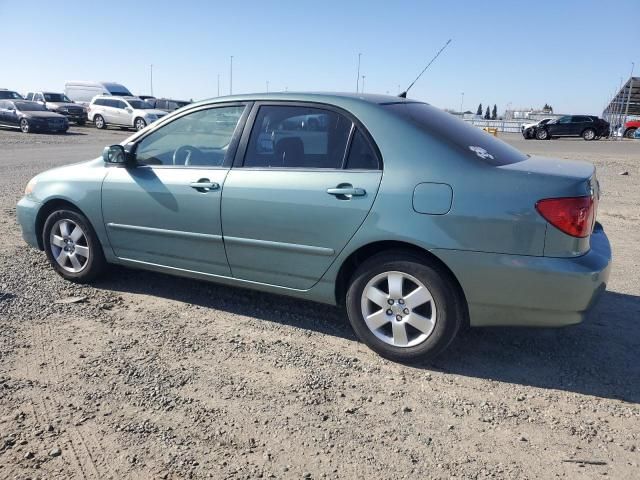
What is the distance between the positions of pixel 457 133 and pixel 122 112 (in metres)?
29.2

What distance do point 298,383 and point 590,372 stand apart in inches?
72.1

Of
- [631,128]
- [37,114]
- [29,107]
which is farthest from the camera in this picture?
[631,128]

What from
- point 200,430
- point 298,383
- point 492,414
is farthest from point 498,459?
point 200,430

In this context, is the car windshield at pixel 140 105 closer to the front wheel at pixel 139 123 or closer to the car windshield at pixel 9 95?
the front wheel at pixel 139 123

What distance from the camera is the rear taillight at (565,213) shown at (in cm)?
314

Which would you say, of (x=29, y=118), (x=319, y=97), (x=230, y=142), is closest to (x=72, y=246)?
(x=230, y=142)

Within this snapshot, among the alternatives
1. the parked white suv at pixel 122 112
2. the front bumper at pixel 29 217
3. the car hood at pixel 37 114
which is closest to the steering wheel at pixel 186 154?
the front bumper at pixel 29 217

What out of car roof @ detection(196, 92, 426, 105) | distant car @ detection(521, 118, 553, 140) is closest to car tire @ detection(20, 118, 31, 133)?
car roof @ detection(196, 92, 426, 105)

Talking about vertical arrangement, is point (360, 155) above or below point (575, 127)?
below

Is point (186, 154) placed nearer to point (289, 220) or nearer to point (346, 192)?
point (289, 220)

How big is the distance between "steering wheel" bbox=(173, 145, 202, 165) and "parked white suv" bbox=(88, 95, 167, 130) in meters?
25.9

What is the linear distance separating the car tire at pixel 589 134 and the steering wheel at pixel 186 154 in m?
36.0

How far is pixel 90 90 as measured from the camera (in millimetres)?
38219

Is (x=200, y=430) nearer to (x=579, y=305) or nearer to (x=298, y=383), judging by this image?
(x=298, y=383)
